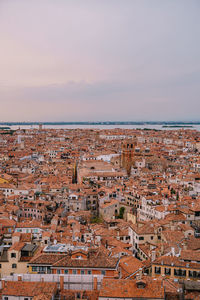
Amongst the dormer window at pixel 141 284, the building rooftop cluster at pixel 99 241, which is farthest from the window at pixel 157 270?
the dormer window at pixel 141 284

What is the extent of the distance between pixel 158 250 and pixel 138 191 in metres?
11.2

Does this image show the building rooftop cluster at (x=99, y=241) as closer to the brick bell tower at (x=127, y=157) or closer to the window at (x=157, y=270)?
the window at (x=157, y=270)

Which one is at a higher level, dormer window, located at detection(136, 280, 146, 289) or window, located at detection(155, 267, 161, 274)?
dormer window, located at detection(136, 280, 146, 289)

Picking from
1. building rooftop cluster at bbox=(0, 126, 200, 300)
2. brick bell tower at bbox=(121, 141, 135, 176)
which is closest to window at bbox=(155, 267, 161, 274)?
building rooftop cluster at bbox=(0, 126, 200, 300)

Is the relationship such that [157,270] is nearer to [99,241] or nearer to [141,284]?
[141,284]

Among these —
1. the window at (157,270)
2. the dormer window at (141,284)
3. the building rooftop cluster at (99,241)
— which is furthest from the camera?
the window at (157,270)

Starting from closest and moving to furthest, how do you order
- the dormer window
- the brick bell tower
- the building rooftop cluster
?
1. the dormer window
2. the building rooftop cluster
3. the brick bell tower

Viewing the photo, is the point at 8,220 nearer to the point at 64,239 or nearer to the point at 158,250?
the point at 64,239

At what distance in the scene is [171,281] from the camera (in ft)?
33.6

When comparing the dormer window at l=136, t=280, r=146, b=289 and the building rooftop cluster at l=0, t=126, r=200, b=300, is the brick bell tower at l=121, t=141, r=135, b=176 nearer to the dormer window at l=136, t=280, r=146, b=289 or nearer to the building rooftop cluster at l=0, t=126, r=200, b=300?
the building rooftop cluster at l=0, t=126, r=200, b=300

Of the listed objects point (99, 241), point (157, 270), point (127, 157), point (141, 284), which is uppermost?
point (141, 284)

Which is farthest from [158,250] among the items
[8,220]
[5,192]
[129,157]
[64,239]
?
[129,157]

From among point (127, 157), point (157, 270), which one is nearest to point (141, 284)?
point (157, 270)

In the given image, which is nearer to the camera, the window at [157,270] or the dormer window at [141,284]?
the dormer window at [141,284]
